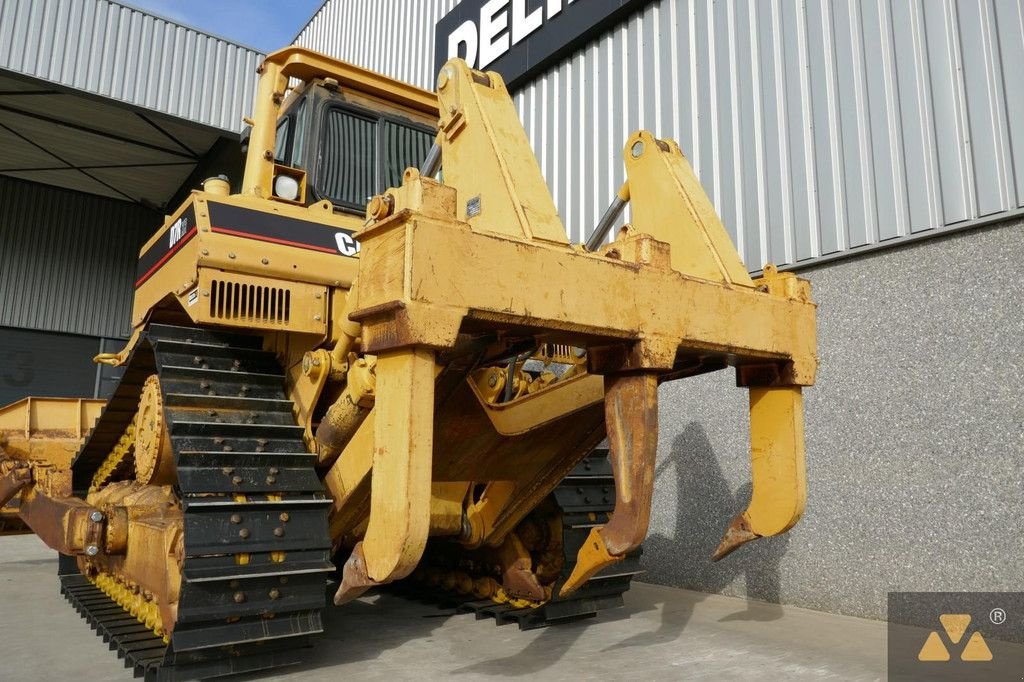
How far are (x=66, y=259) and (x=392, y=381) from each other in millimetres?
18717

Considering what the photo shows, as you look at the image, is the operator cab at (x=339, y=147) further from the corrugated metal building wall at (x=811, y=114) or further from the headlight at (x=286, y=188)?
the corrugated metal building wall at (x=811, y=114)

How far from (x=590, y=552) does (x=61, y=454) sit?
15.5ft

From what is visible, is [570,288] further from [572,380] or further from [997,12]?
[997,12]

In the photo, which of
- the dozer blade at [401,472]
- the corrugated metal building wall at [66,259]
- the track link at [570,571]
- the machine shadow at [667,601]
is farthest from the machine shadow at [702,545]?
the corrugated metal building wall at [66,259]

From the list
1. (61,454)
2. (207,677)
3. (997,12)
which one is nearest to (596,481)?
(207,677)

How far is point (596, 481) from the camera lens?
4594 millimetres

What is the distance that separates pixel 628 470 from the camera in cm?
242

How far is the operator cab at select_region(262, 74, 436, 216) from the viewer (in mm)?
4254

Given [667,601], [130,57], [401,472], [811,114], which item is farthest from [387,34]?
[401,472]

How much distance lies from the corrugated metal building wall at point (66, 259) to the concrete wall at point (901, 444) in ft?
54.7

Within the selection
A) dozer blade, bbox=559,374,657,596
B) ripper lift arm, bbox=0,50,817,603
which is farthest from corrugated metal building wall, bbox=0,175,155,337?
dozer blade, bbox=559,374,657,596

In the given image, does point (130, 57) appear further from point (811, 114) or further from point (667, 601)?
point (667, 601)

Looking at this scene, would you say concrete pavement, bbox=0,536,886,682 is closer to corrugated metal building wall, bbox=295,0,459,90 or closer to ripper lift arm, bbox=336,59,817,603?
ripper lift arm, bbox=336,59,817,603

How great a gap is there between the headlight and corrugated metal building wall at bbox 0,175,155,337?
16.0 metres
